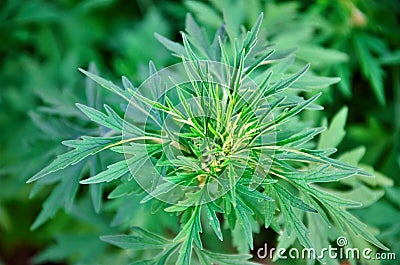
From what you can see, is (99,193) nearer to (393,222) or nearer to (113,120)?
(113,120)

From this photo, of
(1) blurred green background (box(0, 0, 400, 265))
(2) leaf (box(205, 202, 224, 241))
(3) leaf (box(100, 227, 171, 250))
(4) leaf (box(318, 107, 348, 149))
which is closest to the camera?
(2) leaf (box(205, 202, 224, 241))

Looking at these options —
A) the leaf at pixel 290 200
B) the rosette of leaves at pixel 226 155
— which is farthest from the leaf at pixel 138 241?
the leaf at pixel 290 200

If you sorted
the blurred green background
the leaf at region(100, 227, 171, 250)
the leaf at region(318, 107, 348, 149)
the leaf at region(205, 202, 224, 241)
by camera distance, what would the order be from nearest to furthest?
the leaf at region(205, 202, 224, 241), the leaf at region(100, 227, 171, 250), the leaf at region(318, 107, 348, 149), the blurred green background

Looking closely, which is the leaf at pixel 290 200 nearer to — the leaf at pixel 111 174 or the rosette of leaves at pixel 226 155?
the rosette of leaves at pixel 226 155

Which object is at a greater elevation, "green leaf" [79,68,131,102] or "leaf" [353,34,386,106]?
"green leaf" [79,68,131,102]

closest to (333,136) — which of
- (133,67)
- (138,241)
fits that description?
(138,241)

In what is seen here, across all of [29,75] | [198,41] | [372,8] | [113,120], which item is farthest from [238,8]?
[113,120]

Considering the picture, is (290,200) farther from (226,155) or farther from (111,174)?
(111,174)

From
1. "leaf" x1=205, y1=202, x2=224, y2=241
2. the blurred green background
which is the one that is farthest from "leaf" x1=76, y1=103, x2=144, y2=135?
the blurred green background

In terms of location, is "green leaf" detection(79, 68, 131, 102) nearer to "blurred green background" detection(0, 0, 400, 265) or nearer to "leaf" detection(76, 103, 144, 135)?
"leaf" detection(76, 103, 144, 135)
